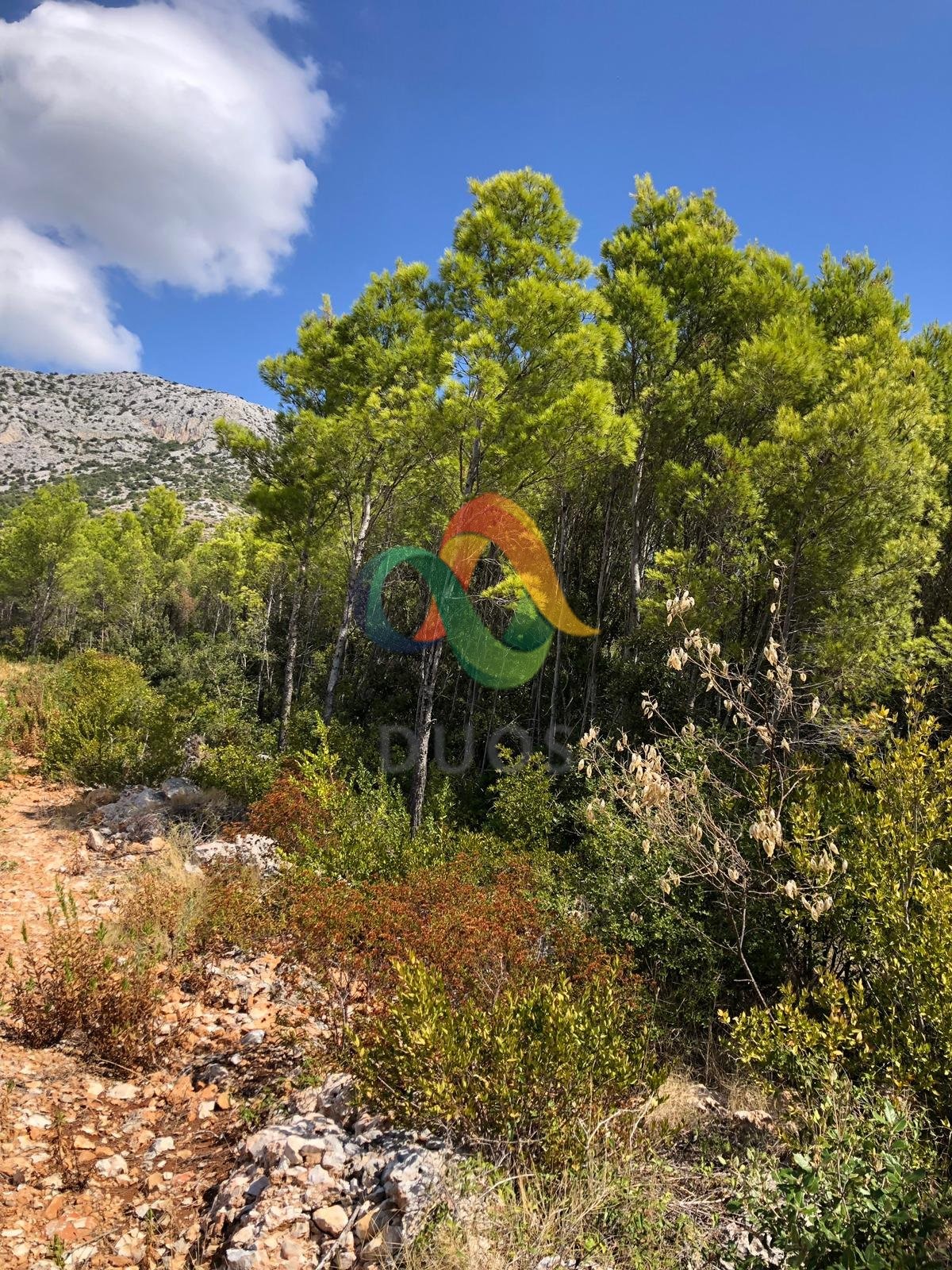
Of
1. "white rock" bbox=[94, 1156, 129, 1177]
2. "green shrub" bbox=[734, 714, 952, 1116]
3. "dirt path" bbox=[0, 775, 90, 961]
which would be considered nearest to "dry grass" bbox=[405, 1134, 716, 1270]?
"green shrub" bbox=[734, 714, 952, 1116]

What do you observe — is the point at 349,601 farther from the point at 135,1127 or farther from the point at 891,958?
the point at 891,958

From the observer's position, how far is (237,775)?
29.3 ft

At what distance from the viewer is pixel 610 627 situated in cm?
1362

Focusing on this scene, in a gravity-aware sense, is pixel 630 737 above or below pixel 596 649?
below

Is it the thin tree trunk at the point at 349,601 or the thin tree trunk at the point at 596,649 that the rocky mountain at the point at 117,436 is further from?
the thin tree trunk at the point at 596,649

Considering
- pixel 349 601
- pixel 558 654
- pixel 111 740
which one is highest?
pixel 349 601

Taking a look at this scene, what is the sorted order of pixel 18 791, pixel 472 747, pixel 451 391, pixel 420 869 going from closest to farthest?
pixel 420 869 → pixel 451 391 → pixel 18 791 → pixel 472 747

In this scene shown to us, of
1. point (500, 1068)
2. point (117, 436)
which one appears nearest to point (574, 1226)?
point (500, 1068)

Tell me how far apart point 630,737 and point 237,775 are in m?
6.09

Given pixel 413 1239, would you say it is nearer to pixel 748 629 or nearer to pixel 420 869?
pixel 420 869

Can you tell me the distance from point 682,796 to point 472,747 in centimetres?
916

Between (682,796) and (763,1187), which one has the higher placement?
(682,796)

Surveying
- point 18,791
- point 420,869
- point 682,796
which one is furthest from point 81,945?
point 18,791

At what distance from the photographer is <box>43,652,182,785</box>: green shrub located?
898 cm
